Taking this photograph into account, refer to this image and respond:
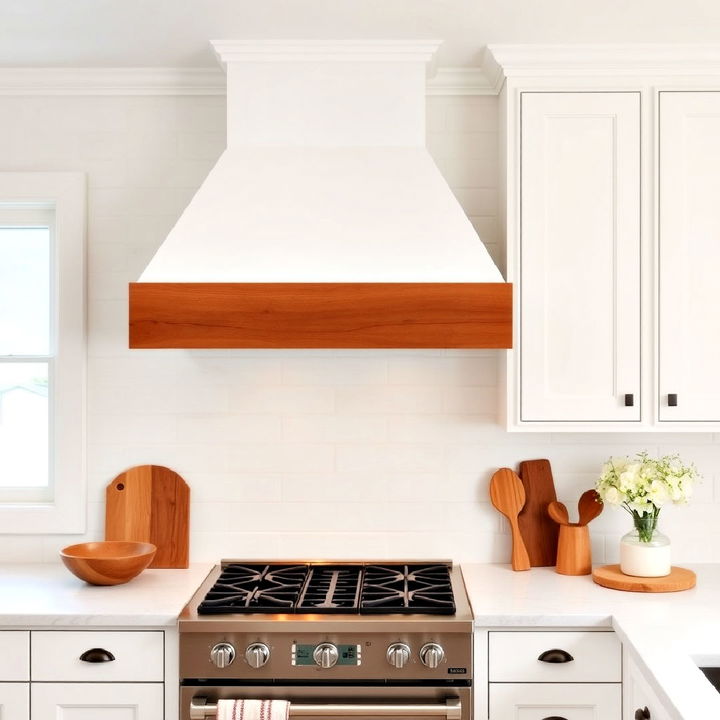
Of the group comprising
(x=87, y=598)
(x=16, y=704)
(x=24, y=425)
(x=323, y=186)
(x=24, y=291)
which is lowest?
(x=16, y=704)

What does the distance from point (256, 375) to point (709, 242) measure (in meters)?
1.51

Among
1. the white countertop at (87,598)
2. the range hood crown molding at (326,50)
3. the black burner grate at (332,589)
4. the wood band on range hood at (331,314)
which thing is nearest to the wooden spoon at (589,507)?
the black burner grate at (332,589)

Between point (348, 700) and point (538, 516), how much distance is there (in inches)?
36.8

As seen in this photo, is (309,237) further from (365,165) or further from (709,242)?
(709,242)

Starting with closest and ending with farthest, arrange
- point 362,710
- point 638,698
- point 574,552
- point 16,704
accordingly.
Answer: point 638,698 < point 362,710 < point 16,704 < point 574,552

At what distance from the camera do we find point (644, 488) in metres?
2.70

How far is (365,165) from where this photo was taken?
8.89 ft

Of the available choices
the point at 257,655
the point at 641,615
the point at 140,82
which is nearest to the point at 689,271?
the point at 641,615

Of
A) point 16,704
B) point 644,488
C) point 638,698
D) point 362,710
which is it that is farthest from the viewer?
point 644,488

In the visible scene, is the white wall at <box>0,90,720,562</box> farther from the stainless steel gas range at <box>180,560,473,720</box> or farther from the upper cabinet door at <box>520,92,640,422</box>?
the stainless steel gas range at <box>180,560,473,720</box>

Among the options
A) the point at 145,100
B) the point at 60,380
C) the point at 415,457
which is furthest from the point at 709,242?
the point at 60,380

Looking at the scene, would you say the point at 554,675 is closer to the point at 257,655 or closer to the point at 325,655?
the point at 325,655

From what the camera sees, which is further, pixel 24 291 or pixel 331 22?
pixel 24 291

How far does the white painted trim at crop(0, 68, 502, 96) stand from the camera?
2980mm
